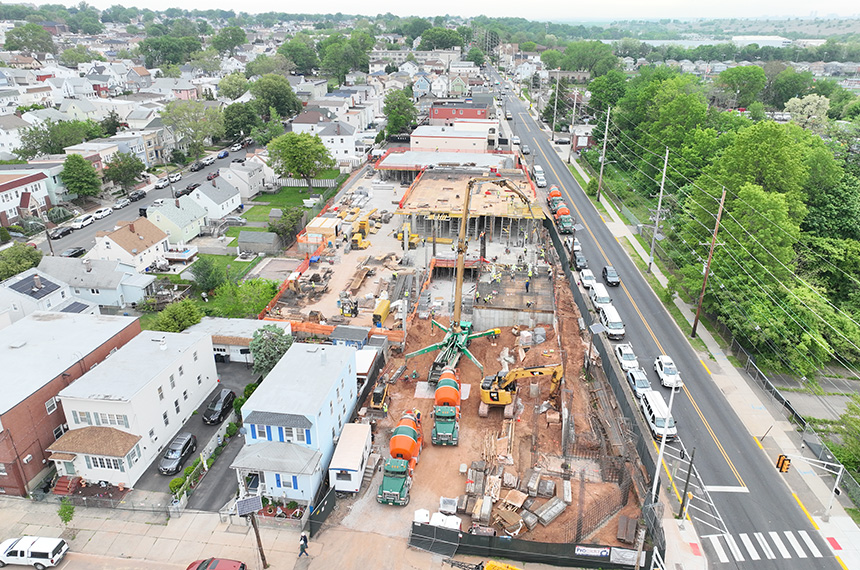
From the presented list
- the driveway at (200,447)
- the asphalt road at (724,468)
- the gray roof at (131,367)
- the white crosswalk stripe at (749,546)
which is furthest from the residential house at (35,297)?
the white crosswalk stripe at (749,546)

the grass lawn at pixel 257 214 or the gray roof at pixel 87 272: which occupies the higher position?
the gray roof at pixel 87 272

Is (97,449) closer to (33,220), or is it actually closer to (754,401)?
Result: (754,401)

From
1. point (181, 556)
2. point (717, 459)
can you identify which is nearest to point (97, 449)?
point (181, 556)

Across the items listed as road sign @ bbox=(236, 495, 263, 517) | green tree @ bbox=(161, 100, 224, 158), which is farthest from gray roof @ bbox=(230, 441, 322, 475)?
green tree @ bbox=(161, 100, 224, 158)

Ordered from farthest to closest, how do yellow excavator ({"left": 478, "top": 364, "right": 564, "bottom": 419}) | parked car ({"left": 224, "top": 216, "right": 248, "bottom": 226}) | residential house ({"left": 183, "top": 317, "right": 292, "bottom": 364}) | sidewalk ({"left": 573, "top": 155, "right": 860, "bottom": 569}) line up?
parked car ({"left": 224, "top": 216, "right": 248, "bottom": 226})
residential house ({"left": 183, "top": 317, "right": 292, "bottom": 364})
yellow excavator ({"left": 478, "top": 364, "right": 564, "bottom": 419})
sidewalk ({"left": 573, "top": 155, "right": 860, "bottom": 569})

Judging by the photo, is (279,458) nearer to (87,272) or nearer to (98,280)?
(98,280)

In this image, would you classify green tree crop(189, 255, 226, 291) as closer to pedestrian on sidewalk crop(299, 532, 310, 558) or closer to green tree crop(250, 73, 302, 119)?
pedestrian on sidewalk crop(299, 532, 310, 558)

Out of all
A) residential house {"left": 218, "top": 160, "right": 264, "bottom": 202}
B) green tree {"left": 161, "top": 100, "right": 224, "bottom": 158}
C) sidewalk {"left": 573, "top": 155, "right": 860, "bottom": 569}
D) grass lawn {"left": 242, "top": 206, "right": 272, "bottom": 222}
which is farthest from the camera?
green tree {"left": 161, "top": 100, "right": 224, "bottom": 158}

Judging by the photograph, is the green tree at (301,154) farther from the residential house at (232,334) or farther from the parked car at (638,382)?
the parked car at (638,382)
